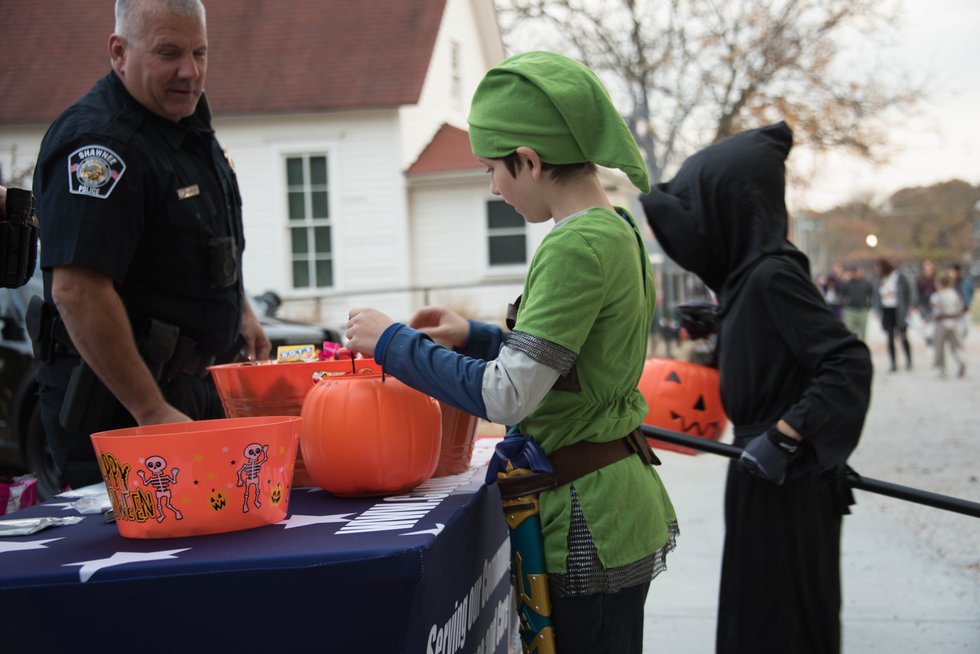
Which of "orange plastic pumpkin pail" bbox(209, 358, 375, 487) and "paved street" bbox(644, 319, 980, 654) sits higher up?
"orange plastic pumpkin pail" bbox(209, 358, 375, 487)

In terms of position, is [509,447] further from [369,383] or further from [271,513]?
[271,513]

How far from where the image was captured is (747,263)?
2.75m

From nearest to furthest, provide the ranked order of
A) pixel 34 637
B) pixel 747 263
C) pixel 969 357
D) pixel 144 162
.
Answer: pixel 34 637 < pixel 144 162 < pixel 747 263 < pixel 969 357

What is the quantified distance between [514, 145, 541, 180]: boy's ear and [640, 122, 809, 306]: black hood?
1048 millimetres

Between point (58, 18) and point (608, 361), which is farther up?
point (58, 18)

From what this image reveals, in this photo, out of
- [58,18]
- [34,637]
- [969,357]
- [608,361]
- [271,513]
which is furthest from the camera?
[969,357]

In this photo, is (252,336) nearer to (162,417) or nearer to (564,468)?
(162,417)

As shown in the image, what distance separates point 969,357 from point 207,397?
831 inches

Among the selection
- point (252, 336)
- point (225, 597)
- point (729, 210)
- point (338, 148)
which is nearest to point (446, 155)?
point (338, 148)

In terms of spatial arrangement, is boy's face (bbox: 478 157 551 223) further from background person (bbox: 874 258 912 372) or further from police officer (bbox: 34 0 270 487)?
background person (bbox: 874 258 912 372)

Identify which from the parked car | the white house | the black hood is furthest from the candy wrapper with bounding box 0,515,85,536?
the white house

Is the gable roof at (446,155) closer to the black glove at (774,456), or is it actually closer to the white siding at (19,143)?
the white siding at (19,143)

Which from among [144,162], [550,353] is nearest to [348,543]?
[550,353]

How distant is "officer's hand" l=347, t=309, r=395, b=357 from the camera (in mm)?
1844
